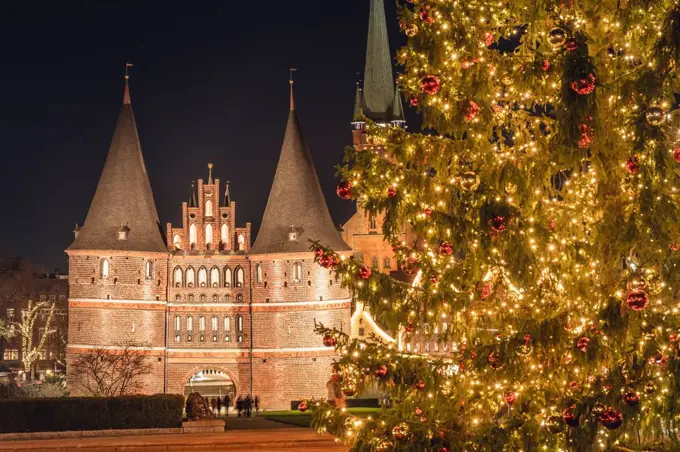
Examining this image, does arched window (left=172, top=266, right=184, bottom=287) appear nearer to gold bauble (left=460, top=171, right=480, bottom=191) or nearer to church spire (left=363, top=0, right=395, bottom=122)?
church spire (left=363, top=0, right=395, bottom=122)

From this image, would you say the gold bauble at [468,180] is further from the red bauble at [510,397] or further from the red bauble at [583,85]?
the red bauble at [510,397]

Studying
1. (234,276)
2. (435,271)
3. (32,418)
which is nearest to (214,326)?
(234,276)

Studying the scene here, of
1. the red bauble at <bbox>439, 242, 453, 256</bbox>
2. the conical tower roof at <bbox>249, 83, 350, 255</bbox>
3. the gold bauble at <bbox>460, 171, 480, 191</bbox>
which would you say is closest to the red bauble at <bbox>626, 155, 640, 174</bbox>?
the gold bauble at <bbox>460, 171, 480, 191</bbox>

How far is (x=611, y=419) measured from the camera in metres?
10.3

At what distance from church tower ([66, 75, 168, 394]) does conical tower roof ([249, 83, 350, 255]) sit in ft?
15.8

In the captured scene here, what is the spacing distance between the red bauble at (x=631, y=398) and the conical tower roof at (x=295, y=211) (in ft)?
132

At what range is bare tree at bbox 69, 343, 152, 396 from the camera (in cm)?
4728

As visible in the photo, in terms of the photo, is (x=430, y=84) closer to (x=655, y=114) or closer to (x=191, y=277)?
(x=655, y=114)

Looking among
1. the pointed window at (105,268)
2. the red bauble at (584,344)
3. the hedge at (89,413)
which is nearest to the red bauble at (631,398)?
the red bauble at (584,344)

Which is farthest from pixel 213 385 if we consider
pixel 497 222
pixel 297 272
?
pixel 497 222

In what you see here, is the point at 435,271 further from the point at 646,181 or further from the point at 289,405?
the point at 289,405

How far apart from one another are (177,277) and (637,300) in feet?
143

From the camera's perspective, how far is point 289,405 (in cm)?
4981

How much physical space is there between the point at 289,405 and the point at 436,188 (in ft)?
126
